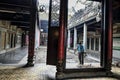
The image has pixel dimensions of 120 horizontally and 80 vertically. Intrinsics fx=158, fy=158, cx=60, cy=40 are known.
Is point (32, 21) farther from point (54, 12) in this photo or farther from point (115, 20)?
point (115, 20)

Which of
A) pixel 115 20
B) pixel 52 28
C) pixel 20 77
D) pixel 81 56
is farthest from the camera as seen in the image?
pixel 115 20

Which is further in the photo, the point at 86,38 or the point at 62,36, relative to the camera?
the point at 86,38

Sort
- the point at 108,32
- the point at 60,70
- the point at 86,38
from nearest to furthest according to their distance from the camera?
1. the point at 60,70
2. the point at 108,32
3. the point at 86,38

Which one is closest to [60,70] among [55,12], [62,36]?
[62,36]

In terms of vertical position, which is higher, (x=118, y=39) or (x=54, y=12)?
(x=54, y=12)

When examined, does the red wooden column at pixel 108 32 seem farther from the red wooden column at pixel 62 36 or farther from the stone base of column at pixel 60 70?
the stone base of column at pixel 60 70

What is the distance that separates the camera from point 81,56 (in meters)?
10.3

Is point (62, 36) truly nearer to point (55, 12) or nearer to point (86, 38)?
point (55, 12)

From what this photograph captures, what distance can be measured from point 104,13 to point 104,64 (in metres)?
2.54

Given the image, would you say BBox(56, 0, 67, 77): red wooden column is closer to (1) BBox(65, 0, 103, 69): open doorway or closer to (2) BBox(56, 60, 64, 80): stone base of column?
(2) BBox(56, 60, 64, 80): stone base of column

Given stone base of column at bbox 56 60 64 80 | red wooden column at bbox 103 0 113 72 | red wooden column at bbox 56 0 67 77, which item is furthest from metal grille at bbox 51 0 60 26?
red wooden column at bbox 103 0 113 72

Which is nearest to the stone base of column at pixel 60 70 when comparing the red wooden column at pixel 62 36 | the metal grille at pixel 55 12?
the red wooden column at pixel 62 36

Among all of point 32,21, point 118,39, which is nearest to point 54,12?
point 32,21

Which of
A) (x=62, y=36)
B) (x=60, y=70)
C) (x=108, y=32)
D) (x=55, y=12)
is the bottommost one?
(x=60, y=70)
